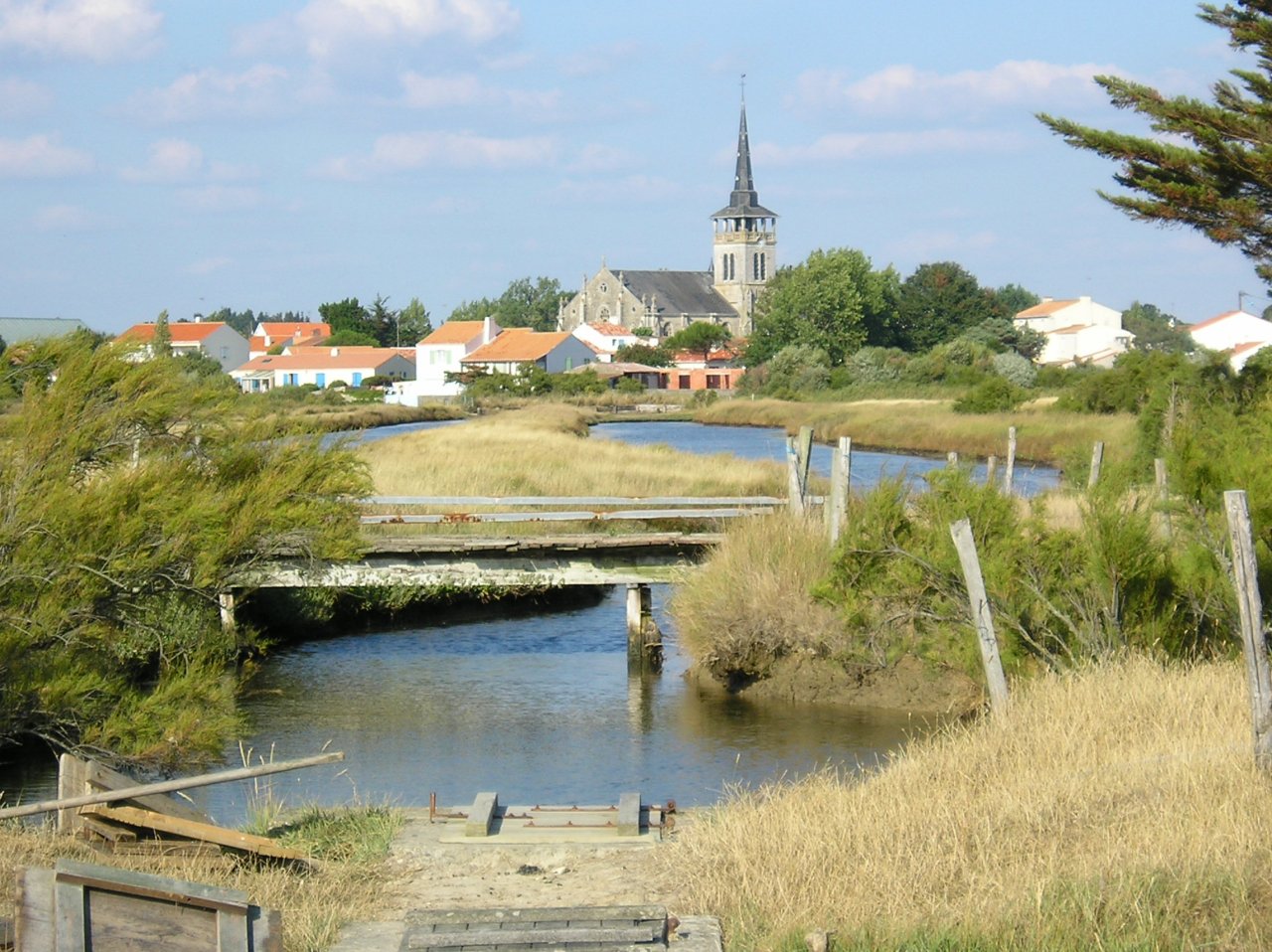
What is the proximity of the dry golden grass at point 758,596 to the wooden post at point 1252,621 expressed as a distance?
24.0 feet

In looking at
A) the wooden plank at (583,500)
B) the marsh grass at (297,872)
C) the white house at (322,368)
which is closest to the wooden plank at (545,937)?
the marsh grass at (297,872)

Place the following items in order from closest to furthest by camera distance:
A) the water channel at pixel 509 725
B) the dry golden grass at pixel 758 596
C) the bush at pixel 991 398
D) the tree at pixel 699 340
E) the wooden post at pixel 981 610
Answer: the wooden post at pixel 981 610, the water channel at pixel 509 725, the dry golden grass at pixel 758 596, the bush at pixel 991 398, the tree at pixel 699 340

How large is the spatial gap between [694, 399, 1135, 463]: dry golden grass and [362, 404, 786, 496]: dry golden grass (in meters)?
8.80

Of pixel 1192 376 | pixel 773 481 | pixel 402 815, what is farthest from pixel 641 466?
pixel 402 815

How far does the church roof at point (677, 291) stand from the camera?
160125mm

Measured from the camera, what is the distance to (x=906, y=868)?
7.78 m

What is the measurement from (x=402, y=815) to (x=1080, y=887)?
482 centimetres

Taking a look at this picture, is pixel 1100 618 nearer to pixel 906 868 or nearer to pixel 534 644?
pixel 906 868

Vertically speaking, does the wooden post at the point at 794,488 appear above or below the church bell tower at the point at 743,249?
below

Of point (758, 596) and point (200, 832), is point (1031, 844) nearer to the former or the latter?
point (200, 832)

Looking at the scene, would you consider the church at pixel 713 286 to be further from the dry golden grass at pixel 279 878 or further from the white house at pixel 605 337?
the dry golden grass at pixel 279 878

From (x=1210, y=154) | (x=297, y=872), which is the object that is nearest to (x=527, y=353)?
(x=1210, y=154)

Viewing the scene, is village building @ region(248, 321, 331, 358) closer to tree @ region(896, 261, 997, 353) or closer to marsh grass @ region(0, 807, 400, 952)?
tree @ region(896, 261, 997, 353)

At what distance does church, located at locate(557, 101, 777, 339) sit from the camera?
Result: 15888 centimetres
